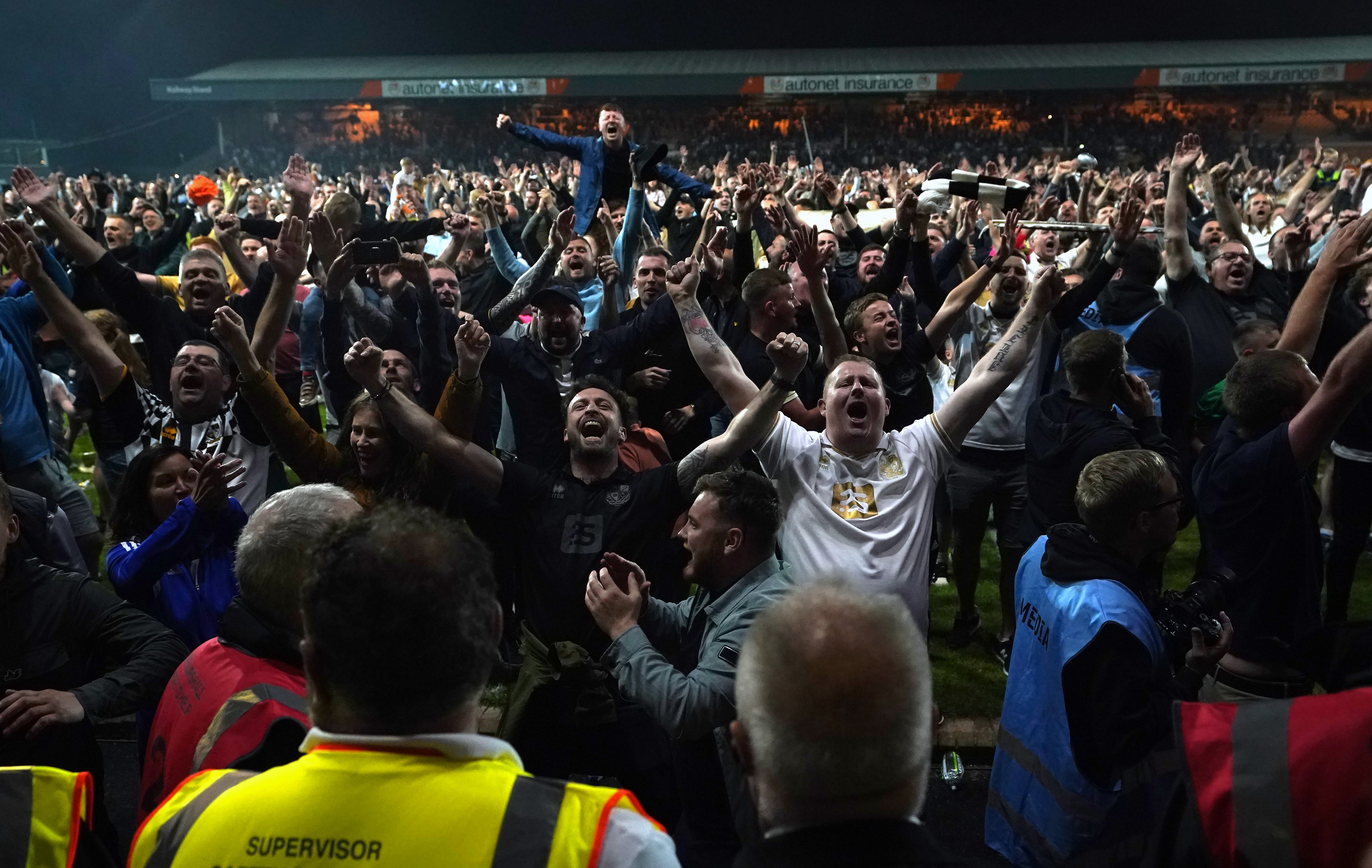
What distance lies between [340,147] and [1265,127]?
35.0 meters

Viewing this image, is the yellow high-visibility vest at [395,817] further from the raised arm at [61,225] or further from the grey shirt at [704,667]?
the raised arm at [61,225]

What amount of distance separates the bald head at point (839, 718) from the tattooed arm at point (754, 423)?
2.11 meters

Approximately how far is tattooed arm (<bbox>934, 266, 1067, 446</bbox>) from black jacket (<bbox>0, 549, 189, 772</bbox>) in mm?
2633

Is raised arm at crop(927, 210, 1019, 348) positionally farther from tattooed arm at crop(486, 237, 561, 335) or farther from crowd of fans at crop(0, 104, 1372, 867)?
tattooed arm at crop(486, 237, 561, 335)

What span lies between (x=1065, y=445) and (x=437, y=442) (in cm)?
254

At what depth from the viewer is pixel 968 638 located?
5582 mm

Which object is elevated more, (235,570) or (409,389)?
(235,570)

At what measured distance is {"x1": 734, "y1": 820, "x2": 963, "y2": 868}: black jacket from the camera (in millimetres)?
1401

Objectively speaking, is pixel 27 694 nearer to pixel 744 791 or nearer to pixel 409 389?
pixel 744 791

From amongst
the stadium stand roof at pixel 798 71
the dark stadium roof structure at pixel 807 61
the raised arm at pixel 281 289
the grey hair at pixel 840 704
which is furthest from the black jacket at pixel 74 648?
the dark stadium roof structure at pixel 807 61

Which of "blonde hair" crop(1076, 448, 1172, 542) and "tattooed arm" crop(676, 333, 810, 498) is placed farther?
"tattooed arm" crop(676, 333, 810, 498)

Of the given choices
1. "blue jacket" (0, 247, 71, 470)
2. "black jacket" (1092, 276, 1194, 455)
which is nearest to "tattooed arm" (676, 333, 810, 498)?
"black jacket" (1092, 276, 1194, 455)

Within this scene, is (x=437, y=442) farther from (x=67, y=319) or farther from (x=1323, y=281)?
(x=1323, y=281)

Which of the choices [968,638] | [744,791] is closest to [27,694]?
[744,791]
